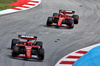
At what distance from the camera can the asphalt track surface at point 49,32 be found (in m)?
14.0

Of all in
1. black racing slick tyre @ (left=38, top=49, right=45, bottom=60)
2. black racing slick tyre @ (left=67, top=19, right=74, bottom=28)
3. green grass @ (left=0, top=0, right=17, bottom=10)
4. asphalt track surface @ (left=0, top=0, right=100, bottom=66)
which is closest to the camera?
black racing slick tyre @ (left=38, top=49, right=45, bottom=60)

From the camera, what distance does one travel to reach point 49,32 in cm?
1858

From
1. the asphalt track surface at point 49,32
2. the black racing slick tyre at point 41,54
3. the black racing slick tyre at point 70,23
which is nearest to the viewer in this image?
the black racing slick tyre at point 41,54

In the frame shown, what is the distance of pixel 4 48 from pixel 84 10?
1269 centimetres

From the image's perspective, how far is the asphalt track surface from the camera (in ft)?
46.0

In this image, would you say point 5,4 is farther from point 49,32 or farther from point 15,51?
point 15,51

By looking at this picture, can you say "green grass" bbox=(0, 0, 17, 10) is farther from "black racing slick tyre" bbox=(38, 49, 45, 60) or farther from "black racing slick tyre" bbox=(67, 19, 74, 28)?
"black racing slick tyre" bbox=(38, 49, 45, 60)

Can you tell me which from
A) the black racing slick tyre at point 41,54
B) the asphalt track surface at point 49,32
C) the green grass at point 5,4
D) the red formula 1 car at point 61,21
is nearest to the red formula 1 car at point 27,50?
the black racing slick tyre at point 41,54

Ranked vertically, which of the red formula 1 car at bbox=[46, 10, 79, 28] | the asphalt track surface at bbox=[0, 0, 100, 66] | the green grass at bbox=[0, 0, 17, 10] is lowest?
the asphalt track surface at bbox=[0, 0, 100, 66]

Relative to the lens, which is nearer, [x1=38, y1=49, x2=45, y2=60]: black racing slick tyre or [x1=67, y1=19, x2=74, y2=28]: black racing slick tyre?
[x1=38, y1=49, x2=45, y2=60]: black racing slick tyre

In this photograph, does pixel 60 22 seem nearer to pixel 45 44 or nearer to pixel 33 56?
pixel 45 44

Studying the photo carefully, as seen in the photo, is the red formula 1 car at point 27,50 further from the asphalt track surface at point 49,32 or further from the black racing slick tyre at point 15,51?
the asphalt track surface at point 49,32

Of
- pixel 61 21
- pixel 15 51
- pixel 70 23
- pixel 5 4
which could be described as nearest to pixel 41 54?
pixel 15 51

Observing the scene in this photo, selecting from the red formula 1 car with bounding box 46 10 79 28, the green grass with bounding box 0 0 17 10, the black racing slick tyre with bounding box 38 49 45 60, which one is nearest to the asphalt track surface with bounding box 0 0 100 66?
the black racing slick tyre with bounding box 38 49 45 60
